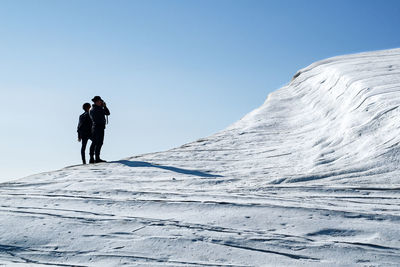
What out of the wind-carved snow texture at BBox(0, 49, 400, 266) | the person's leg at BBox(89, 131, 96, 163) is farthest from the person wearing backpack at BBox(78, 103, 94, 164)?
the wind-carved snow texture at BBox(0, 49, 400, 266)

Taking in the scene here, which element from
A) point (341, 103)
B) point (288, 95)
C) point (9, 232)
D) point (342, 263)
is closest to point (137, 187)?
point (9, 232)

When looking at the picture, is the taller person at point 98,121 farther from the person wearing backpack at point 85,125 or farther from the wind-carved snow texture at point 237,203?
the wind-carved snow texture at point 237,203

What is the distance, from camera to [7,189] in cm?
430

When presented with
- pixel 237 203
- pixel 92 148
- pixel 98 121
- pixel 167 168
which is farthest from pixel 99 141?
pixel 237 203

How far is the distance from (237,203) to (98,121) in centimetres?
339

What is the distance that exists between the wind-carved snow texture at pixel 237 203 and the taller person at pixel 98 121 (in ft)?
2.27

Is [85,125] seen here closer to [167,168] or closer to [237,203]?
[167,168]

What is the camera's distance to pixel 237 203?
3.28 meters

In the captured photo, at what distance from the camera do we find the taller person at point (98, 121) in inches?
239

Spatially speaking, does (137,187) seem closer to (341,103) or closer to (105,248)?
(105,248)

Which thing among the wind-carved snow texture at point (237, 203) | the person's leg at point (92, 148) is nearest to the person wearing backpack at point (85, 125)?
the person's leg at point (92, 148)

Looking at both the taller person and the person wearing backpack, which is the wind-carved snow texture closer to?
the taller person

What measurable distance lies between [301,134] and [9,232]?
415 centimetres

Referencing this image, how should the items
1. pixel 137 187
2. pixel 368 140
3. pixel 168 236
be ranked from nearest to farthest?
pixel 168 236, pixel 137 187, pixel 368 140
